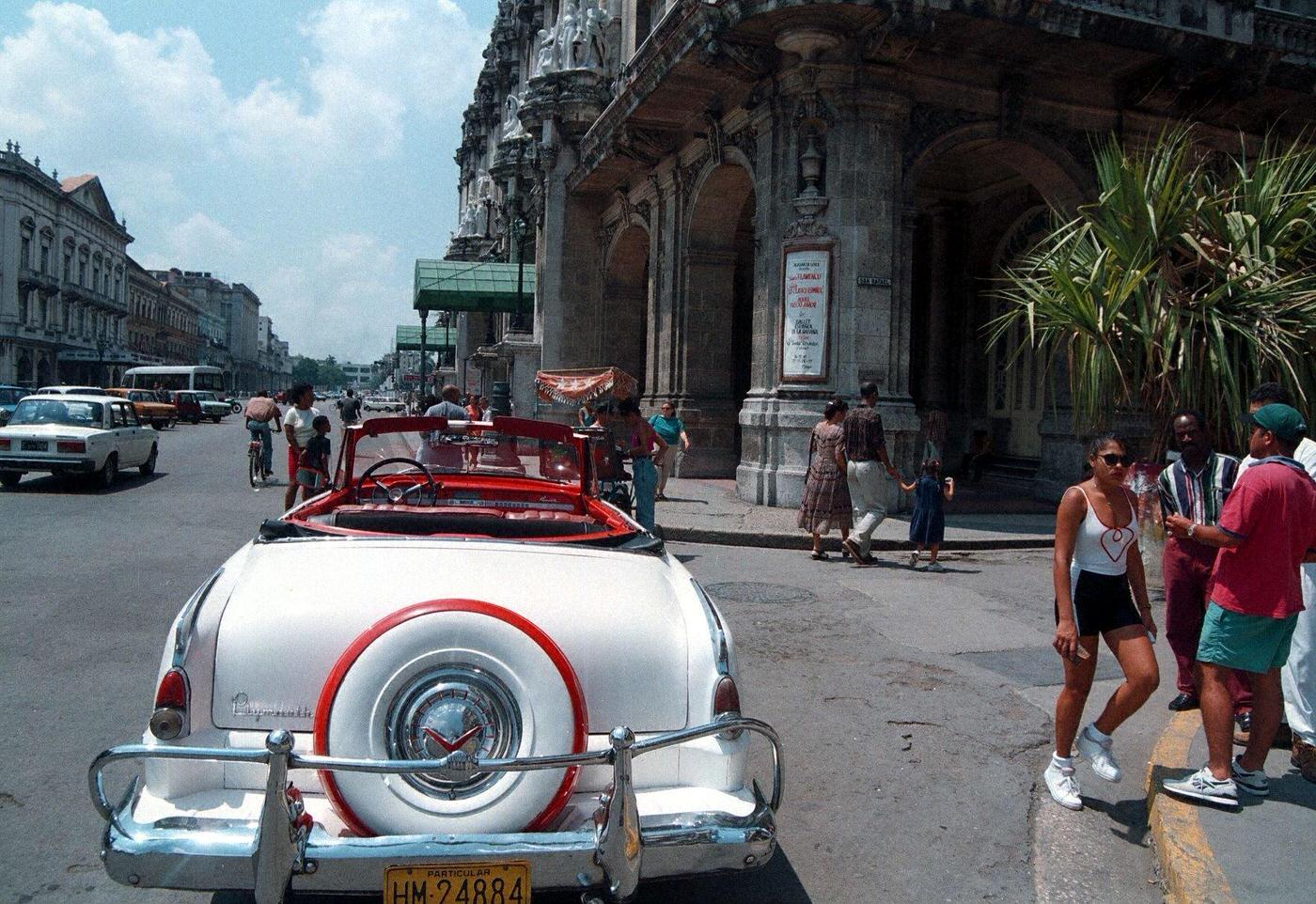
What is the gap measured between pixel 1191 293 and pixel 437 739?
7664 mm

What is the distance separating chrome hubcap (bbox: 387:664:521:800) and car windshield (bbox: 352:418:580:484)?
218cm

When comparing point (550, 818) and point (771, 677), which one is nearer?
A: point (550, 818)

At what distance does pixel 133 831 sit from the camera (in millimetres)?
2557

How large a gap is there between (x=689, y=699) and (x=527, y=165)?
3339cm

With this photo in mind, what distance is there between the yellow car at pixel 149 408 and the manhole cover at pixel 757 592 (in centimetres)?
3743

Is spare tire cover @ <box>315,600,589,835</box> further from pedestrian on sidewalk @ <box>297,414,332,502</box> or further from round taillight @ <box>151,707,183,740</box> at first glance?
pedestrian on sidewalk @ <box>297,414,332,502</box>

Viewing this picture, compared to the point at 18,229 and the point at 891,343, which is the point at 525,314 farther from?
the point at 18,229

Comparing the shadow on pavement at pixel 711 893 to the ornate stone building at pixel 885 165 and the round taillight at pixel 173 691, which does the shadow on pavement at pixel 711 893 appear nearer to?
the round taillight at pixel 173 691

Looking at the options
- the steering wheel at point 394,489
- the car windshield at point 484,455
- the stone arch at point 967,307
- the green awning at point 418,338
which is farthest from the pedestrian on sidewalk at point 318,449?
the green awning at point 418,338

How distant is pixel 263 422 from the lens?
56.0 ft

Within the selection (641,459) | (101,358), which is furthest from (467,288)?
(101,358)

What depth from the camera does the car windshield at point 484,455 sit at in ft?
16.3

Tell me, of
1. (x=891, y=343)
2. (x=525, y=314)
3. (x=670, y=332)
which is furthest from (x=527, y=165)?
(x=891, y=343)

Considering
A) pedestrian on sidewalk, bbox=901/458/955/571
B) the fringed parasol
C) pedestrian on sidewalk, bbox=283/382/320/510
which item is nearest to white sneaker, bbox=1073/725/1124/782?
pedestrian on sidewalk, bbox=901/458/955/571
